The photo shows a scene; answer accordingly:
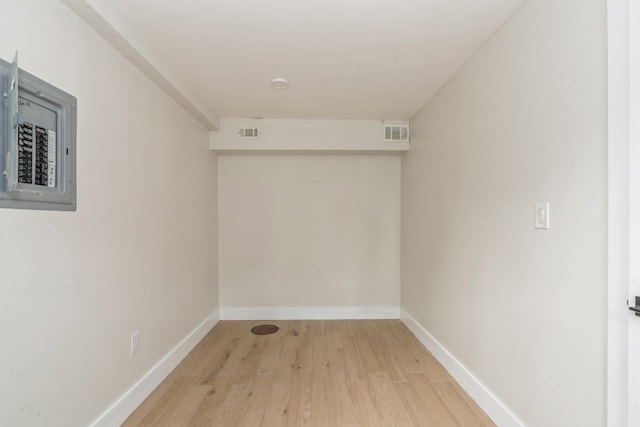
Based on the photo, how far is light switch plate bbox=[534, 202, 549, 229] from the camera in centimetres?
139

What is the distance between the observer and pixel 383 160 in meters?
3.68

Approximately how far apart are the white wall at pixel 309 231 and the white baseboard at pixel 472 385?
0.99m

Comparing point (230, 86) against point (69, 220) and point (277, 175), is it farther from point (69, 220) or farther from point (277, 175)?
point (69, 220)

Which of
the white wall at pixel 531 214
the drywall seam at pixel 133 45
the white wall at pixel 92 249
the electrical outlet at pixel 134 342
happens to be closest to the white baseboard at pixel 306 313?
the white wall at pixel 92 249

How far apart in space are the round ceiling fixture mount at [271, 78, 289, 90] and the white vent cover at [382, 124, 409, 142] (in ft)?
4.39

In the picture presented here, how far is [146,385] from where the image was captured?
2020 mm

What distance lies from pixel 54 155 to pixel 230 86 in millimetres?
1506

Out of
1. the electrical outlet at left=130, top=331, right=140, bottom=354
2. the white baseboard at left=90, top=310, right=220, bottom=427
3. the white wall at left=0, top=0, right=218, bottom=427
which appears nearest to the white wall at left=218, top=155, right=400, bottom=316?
the white baseboard at left=90, top=310, right=220, bottom=427

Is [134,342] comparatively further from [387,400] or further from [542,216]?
[542,216]

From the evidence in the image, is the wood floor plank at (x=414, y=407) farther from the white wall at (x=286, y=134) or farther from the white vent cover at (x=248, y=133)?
the white vent cover at (x=248, y=133)
